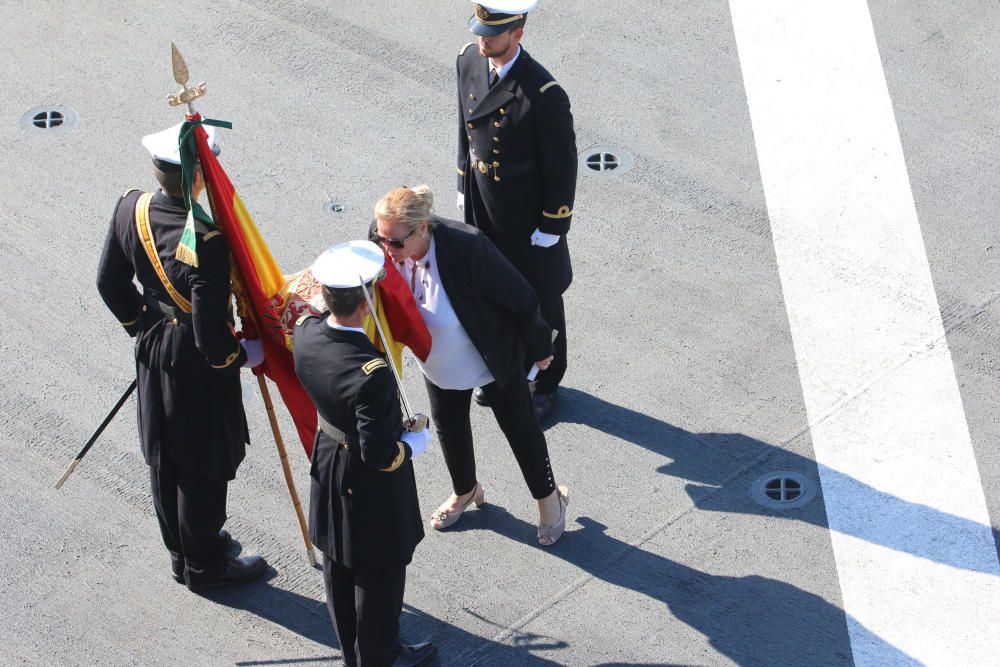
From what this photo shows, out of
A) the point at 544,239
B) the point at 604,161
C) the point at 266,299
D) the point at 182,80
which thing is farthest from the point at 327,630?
the point at 604,161

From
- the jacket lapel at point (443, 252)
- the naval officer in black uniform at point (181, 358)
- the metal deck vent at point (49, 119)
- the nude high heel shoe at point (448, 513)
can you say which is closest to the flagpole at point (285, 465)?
the naval officer in black uniform at point (181, 358)

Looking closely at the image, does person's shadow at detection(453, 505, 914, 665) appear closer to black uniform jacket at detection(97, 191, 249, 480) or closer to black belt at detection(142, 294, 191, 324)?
black uniform jacket at detection(97, 191, 249, 480)

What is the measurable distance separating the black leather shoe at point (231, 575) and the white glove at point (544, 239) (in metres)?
1.99

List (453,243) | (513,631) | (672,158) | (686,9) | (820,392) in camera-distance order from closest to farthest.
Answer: (453,243), (513,631), (820,392), (672,158), (686,9)

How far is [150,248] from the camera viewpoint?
545 centimetres

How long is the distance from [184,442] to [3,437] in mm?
1679

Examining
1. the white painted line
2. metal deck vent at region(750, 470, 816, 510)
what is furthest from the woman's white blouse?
the white painted line

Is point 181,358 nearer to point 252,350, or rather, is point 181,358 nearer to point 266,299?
point 252,350

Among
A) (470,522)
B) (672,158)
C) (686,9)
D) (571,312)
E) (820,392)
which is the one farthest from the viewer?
(686,9)

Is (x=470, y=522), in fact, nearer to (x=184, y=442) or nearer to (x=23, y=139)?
(x=184, y=442)

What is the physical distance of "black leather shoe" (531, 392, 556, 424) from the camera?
6988 mm

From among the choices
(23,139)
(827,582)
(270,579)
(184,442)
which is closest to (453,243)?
(184,442)

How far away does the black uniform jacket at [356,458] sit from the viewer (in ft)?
16.1

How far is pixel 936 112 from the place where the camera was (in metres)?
8.79
